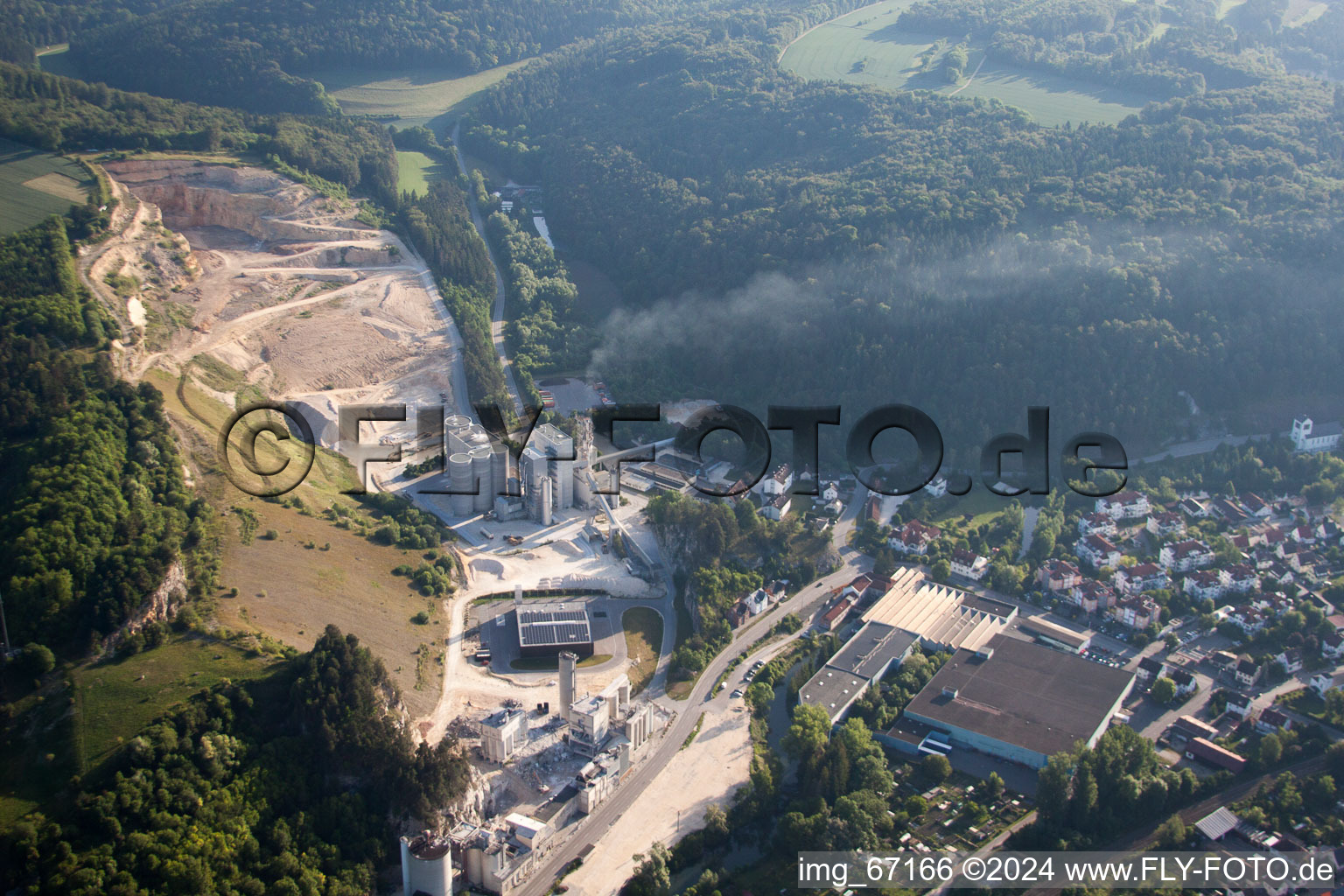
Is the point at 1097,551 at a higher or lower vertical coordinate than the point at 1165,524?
lower

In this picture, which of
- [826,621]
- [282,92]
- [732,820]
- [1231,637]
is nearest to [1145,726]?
[1231,637]

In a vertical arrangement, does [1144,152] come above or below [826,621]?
above

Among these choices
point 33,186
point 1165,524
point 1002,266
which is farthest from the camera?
point 1002,266

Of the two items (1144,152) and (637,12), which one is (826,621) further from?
(637,12)

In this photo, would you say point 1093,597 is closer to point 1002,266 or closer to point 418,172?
point 1002,266

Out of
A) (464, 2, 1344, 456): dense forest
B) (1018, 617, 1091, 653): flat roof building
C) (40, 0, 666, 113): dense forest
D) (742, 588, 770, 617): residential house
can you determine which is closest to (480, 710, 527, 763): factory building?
(742, 588, 770, 617): residential house

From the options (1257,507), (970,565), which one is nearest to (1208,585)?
(1257,507)

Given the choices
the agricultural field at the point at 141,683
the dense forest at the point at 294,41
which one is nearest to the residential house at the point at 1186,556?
the agricultural field at the point at 141,683
